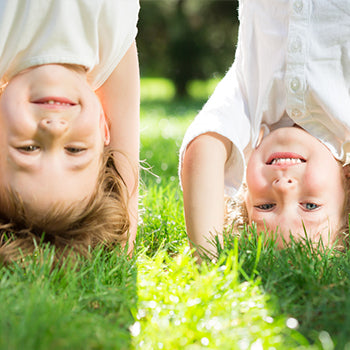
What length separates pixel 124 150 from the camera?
257 centimetres

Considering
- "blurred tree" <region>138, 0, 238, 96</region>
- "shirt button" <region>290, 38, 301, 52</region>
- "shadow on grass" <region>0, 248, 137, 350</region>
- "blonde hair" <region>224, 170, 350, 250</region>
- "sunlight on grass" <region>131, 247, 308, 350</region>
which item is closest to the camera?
"shadow on grass" <region>0, 248, 137, 350</region>

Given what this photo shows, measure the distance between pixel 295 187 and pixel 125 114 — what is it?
812 millimetres

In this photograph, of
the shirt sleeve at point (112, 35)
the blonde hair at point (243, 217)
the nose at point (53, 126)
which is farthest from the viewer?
the blonde hair at point (243, 217)

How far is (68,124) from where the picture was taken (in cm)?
229

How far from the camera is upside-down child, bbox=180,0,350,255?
2555mm

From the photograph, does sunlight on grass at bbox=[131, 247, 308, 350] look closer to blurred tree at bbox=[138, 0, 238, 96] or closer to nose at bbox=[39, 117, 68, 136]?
nose at bbox=[39, 117, 68, 136]

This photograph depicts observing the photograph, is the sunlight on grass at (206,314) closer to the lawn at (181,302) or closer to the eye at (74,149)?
the lawn at (181,302)

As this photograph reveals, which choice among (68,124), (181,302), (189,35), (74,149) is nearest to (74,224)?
(74,149)

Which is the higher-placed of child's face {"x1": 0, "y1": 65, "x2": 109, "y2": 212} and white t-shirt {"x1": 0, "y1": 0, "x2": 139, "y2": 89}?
white t-shirt {"x1": 0, "y1": 0, "x2": 139, "y2": 89}

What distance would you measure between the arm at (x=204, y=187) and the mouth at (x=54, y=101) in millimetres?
603

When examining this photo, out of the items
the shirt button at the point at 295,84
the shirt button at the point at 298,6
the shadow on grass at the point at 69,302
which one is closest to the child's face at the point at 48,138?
the shadow on grass at the point at 69,302

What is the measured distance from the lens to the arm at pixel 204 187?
2.51m

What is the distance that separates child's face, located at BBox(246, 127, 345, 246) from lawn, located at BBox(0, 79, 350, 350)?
145 millimetres

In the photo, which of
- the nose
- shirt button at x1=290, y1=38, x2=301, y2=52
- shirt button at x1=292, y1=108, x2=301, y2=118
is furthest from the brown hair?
shirt button at x1=290, y1=38, x2=301, y2=52
